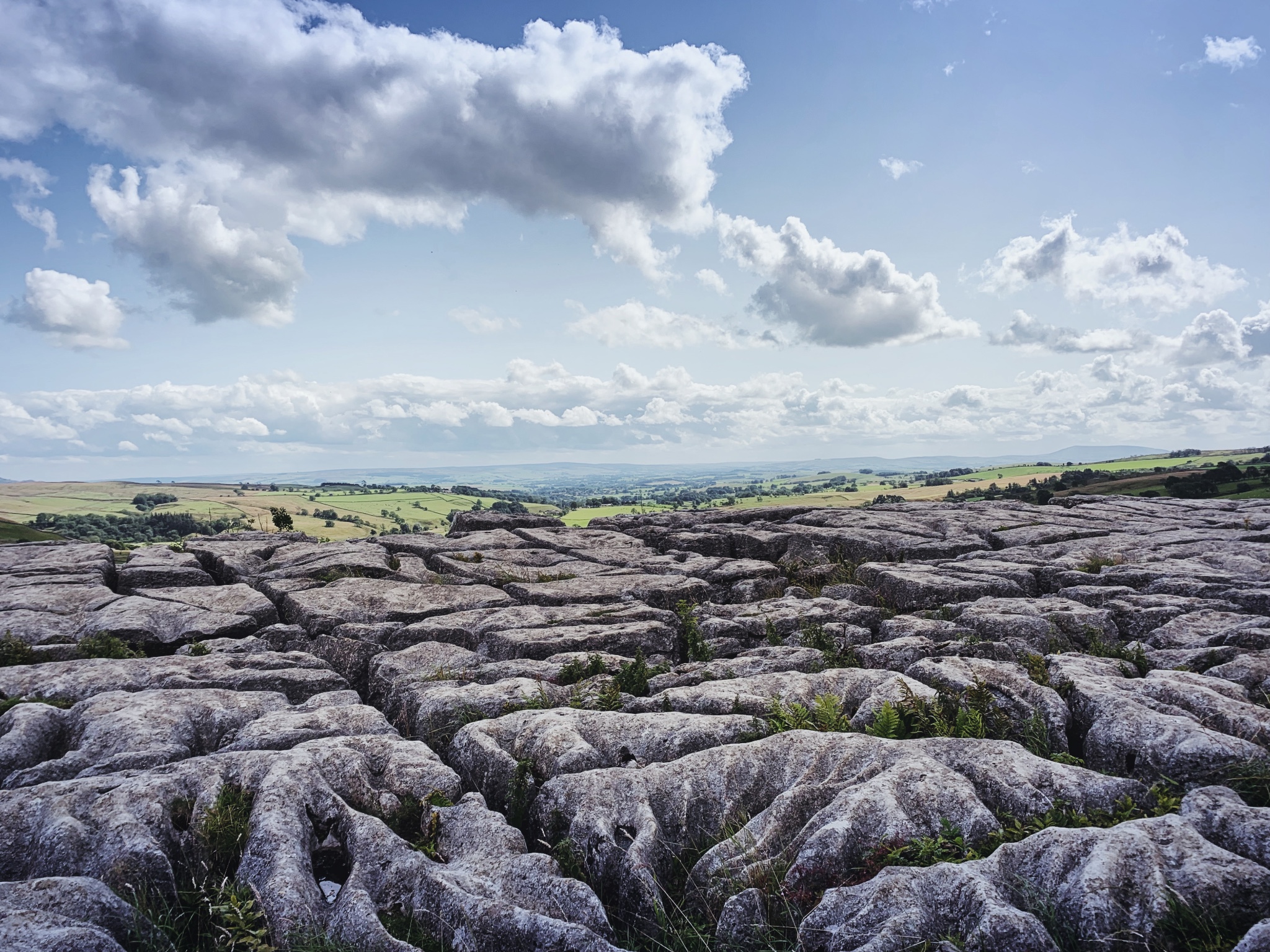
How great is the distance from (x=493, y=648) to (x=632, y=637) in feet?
11.8

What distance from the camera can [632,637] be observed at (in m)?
16.0

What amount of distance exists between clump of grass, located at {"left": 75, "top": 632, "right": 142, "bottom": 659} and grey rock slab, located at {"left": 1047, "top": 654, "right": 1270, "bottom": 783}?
20.6m

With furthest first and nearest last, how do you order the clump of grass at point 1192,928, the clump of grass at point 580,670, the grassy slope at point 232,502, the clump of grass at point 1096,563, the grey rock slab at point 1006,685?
the grassy slope at point 232,502
the clump of grass at point 1096,563
the clump of grass at point 580,670
the grey rock slab at point 1006,685
the clump of grass at point 1192,928

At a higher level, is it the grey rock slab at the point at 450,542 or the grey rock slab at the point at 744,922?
the grey rock slab at the point at 450,542

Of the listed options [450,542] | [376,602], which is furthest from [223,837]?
[450,542]

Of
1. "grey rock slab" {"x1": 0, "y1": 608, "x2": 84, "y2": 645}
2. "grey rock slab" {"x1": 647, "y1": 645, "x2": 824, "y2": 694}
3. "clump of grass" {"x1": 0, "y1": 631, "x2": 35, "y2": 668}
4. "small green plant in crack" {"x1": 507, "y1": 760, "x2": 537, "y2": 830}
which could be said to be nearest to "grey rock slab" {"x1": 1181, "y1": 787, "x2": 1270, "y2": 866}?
"grey rock slab" {"x1": 647, "y1": 645, "x2": 824, "y2": 694}

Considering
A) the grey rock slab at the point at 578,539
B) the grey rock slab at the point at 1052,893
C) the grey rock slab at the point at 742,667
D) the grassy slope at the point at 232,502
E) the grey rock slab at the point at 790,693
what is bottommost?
the grassy slope at the point at 232,502

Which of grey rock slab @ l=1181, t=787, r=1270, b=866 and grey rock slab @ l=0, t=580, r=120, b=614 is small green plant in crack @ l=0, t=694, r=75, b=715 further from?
grey rock slab @ l=1181, t=787, r=1270, b=866

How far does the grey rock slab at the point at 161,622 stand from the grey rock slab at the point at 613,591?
801cm

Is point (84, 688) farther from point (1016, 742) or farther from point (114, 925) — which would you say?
point (1016, 742)

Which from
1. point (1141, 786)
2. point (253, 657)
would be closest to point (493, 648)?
point (253, 657)

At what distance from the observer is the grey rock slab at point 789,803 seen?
23.6 ft

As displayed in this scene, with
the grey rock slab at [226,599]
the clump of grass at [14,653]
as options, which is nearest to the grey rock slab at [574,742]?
the grey rock slab at [226,599]

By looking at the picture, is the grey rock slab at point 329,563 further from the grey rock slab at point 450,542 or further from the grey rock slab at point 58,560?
the grey rock slab at point 58,560
